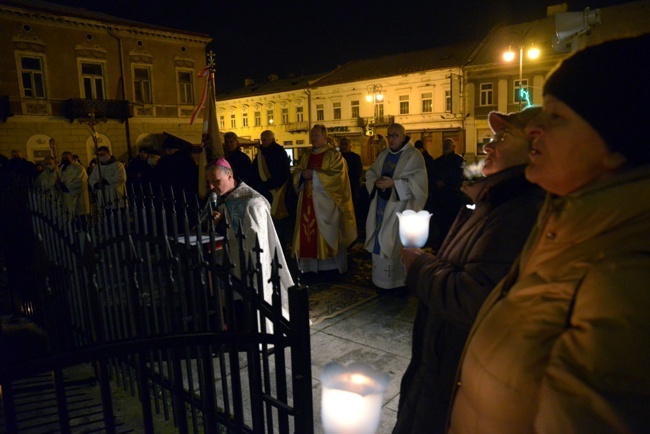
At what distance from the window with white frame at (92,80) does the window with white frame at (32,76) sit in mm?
1904

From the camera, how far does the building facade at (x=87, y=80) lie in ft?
72.9

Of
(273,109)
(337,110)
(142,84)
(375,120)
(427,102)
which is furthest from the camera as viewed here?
(273,109)

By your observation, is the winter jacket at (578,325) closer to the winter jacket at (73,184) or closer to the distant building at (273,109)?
the winter jacket at (73,184)

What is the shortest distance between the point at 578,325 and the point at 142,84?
2858 centimetres

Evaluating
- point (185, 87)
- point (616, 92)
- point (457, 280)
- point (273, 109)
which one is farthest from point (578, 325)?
point (273, 109)

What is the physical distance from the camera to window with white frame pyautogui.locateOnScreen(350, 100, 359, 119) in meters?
42.5

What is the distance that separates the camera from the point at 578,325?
3.18 ft

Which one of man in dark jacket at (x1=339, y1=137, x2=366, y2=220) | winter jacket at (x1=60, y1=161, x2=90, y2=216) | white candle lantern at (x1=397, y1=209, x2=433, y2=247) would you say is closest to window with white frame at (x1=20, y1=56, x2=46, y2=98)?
winter jacket at (x1=60, y1=161, x2=90, y2=216)

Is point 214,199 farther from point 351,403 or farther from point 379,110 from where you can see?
point 379,110

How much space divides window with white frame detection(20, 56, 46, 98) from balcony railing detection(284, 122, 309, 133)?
26363mm

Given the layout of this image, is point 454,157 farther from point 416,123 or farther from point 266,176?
point 416,123

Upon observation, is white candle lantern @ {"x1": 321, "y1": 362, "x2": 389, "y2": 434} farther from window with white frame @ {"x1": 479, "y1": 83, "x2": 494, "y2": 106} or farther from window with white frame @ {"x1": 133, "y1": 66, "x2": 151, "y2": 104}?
window with white frame @ {"x1": 479, "y1": 83, "x2": 494, "y2": 106}

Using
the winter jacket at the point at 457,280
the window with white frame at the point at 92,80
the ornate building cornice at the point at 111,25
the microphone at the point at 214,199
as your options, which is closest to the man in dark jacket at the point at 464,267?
the winter jacket at the point at 457,280

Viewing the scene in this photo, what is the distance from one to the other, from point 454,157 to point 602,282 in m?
8.12
